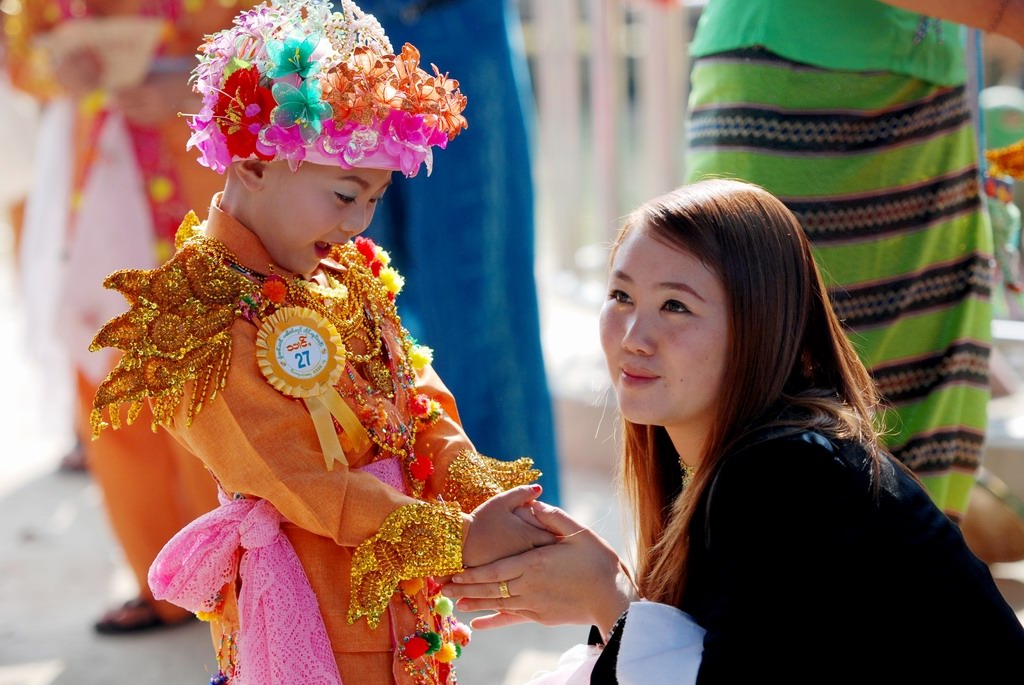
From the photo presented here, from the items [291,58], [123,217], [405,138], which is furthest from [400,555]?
[123,217]

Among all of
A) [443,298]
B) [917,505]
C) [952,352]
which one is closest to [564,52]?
[443,298]

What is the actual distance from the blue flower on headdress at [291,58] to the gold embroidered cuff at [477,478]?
0.71 meters

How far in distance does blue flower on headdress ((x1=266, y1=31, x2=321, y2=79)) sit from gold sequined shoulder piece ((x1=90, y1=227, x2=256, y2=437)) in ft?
1.13

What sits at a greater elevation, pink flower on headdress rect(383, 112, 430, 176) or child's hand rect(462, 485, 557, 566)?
pink flower on headdress rect(383, 112, 430, 176)

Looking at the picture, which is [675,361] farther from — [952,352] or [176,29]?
[176,29]

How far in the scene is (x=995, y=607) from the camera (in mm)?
1765

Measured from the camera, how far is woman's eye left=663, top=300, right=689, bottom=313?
1889mm

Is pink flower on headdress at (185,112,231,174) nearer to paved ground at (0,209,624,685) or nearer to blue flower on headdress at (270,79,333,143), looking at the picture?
blue flower on headdress at (270,79,333,143)

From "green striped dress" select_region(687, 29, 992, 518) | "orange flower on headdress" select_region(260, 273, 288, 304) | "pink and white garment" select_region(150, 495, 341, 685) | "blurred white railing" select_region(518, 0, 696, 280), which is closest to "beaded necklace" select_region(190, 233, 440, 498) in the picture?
"orange flower on headdress" select_region(260, 273, 288, 304)

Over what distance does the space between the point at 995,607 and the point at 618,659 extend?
1.75 feet

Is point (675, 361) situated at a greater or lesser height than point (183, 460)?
greater

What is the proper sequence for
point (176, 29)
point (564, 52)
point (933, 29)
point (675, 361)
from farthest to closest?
point (564, 52)
point (176, 29)
point (933, 29)
point (675, 361)

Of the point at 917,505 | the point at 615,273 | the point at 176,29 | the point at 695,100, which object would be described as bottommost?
the point at 917,505

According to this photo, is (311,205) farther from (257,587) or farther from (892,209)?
(892,209)
